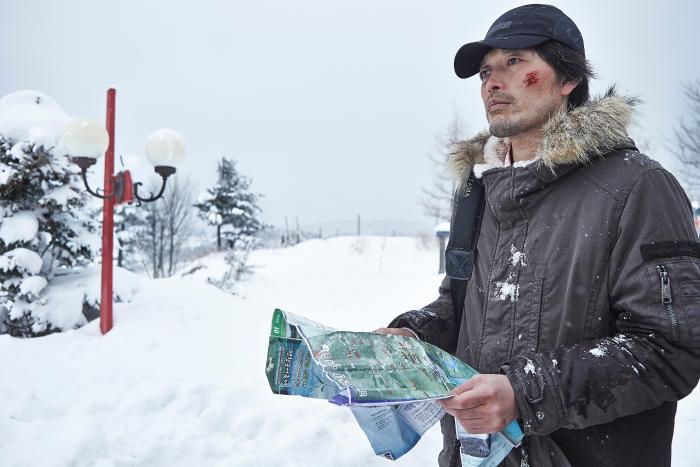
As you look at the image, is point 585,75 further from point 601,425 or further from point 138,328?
point 138,328

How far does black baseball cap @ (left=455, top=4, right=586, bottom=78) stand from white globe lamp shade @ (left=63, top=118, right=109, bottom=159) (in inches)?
198

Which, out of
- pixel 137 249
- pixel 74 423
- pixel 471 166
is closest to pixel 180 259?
pixel 137 249

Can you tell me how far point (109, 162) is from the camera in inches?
234

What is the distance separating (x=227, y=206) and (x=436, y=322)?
32683 mm

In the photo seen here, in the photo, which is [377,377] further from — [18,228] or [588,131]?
[18,228]

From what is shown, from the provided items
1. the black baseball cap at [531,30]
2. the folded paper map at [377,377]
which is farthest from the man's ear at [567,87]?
the folded paper map at [377,377]

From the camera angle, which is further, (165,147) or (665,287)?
(165,147)

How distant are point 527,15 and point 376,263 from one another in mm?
24677

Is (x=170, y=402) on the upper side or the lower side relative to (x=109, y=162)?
lower

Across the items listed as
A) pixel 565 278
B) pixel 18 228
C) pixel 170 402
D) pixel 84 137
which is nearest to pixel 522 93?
pixel 565 278

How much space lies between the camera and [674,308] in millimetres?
1133

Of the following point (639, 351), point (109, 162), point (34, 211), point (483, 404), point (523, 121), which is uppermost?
point (109, 162)

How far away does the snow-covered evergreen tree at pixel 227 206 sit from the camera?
32656 millimetres

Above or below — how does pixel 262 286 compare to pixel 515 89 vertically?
below
